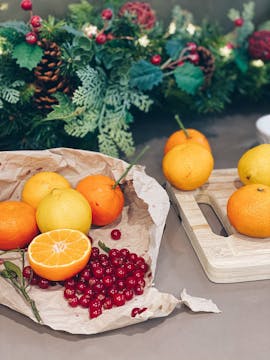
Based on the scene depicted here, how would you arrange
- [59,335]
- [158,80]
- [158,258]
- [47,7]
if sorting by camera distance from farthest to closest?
[47,7] < [158,80] < [158,258] < [59,335]

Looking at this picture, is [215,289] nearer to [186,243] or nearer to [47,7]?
[186,243]

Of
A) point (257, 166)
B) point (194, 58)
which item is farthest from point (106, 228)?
point (194, 58)

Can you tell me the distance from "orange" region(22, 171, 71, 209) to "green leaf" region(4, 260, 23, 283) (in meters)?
0.13

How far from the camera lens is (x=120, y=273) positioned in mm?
760

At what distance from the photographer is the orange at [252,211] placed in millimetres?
805

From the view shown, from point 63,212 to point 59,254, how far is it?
0.08m

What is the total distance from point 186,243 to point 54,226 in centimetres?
22

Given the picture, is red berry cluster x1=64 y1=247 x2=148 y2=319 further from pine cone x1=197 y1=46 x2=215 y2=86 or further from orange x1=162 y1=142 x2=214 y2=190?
pine cone x1=197 y1=46 x2=215 y2=86

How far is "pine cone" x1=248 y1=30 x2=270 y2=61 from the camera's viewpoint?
1.15 metres

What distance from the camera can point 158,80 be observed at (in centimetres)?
103

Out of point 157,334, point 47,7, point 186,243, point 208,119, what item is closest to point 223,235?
point 186,243

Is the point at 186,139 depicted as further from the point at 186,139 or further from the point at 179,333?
the point at 179,333

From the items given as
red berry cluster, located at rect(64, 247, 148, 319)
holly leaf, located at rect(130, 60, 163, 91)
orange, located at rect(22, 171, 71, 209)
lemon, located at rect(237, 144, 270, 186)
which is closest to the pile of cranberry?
red berry cluster, located at rect(64, 247, 148, 319)

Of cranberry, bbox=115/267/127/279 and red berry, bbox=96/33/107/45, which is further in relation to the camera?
red berry, bbox=96/33/107/45
